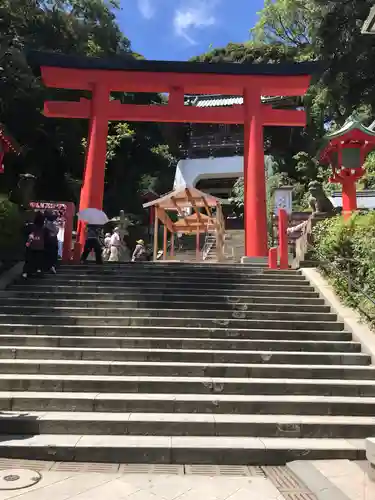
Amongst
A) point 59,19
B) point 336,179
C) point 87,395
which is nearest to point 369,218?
point 336,179

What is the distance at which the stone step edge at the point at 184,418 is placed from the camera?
15.2 feet

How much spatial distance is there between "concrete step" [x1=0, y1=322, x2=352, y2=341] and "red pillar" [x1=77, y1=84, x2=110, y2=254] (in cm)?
450

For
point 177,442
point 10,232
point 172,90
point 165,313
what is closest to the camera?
point 177,442

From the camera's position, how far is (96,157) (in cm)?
1168

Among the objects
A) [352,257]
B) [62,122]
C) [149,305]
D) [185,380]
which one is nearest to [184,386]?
[185,380]

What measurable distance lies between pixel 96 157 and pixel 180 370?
7.42 m

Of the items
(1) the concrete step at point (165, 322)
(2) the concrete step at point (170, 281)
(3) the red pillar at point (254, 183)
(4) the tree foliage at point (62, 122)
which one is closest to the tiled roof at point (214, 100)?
(4) the tree foliage at point (62, 122)

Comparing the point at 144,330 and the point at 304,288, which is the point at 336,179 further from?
the point at 144,330

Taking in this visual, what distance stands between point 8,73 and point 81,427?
16.8 meters

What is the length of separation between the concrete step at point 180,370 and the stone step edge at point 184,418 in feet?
2.52

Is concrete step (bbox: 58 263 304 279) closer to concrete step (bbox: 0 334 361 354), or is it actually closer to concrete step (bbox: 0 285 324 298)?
concrete step (bbox: 0 285 324 298)

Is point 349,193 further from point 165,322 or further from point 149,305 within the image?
point 165,322

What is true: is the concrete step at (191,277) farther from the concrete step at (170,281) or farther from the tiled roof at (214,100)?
the tiled roof at (214,100)

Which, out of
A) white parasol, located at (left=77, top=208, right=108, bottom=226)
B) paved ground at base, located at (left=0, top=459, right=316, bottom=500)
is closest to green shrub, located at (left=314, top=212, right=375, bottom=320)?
paved ground at base, located at (left=0, top=459, right=316, bottom=500)
